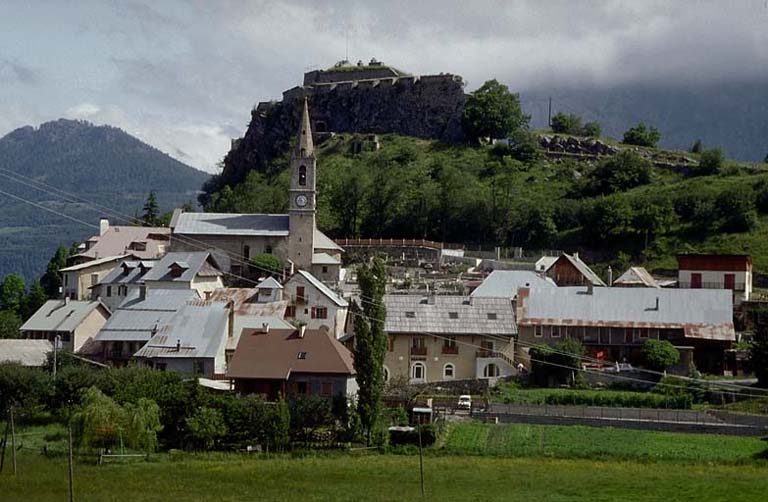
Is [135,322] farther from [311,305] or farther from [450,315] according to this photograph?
[450,315]

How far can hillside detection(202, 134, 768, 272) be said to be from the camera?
316ft

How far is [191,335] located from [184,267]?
1459 centimetres

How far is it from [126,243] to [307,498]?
57.3m

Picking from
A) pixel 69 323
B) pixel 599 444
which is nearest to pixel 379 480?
pixel 599 444

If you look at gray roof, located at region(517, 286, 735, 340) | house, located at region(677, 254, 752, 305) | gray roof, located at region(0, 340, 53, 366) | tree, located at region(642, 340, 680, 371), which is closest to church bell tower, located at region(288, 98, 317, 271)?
gray roof, located at region(0, 340, 53, 366)

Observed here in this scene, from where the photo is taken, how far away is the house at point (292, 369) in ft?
195

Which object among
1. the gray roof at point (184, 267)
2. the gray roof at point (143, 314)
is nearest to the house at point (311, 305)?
the gray roof at point (143, 314)

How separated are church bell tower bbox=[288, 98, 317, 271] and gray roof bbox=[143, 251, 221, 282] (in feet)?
31.1

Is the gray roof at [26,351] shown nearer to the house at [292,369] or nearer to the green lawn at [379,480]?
the house at [292,369]

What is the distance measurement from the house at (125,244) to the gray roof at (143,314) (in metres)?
16.1

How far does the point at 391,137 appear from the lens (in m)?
136

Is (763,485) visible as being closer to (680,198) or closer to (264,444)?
(264,444)

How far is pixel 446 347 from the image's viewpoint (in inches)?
2623

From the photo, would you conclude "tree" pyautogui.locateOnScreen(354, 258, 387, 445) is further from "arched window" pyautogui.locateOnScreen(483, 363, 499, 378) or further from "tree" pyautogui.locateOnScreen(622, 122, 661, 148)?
"tree" pyautogui.locateOnScreen(622, 122, 661, 148)
